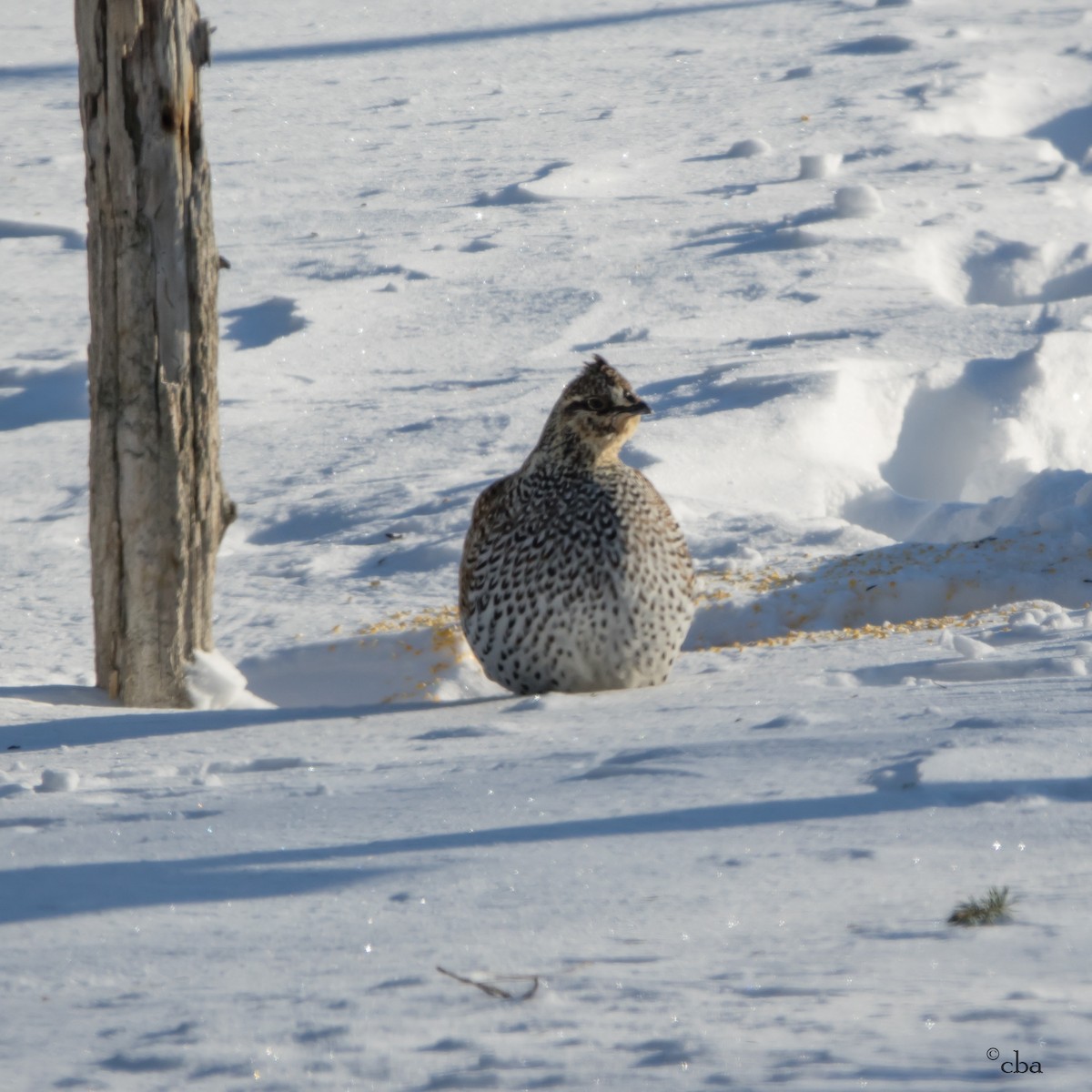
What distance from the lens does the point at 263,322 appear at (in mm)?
9773

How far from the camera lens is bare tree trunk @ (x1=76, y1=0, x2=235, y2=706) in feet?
15.6

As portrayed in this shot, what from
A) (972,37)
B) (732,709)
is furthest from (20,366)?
(972,37)

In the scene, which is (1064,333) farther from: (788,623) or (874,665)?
(874,665)

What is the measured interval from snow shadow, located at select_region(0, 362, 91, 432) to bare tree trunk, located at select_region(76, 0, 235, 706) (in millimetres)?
3670

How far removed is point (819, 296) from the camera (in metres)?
9.70

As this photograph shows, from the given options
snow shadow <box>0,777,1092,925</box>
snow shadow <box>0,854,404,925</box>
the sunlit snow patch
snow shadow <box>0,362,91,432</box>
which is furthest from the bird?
snow shadow <box>0,362,91,432</box>

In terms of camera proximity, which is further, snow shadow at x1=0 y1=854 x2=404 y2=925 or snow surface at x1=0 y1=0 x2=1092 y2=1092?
snow shadow at x1=0 y1=854 x2=404 y2=925

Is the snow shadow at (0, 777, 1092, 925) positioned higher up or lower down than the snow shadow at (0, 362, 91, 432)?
higher up

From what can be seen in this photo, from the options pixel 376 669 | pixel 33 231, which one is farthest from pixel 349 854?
pixel 33 231

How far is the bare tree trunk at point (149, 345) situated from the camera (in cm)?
477

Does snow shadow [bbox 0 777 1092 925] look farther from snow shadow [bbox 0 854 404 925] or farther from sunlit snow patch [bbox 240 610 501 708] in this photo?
sunlit snow patch [bbox 240 610 501 708]

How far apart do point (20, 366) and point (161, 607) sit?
14.8 ft

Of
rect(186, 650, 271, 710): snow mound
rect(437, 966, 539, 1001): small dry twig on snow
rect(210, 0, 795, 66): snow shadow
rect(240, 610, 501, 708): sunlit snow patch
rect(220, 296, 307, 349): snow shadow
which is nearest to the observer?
rect(437, 966, 539, 1001): small dry twig on snow

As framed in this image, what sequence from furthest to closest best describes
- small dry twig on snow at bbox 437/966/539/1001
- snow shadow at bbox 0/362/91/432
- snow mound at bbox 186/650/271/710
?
snow shadow at bbox 0/362/91/432 < snow mound at bbox 186/650/271/710 < small dry twig on snow at bbox 437/966/539/1001
